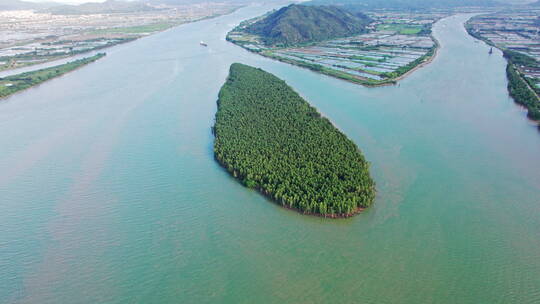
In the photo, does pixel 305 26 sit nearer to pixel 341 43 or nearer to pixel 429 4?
pixel 341 43

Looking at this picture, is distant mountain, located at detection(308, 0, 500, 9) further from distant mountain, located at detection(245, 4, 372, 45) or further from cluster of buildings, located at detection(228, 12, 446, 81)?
cluster of buildings, located at detection(228, 12, 446, 81)

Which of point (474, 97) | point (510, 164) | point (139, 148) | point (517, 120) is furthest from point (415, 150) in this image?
point (139, 148)

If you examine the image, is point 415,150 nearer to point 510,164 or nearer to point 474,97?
point 510,164

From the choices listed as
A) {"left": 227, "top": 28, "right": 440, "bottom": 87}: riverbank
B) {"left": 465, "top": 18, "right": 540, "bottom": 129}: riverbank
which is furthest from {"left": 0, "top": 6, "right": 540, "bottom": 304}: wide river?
{"left": 227, "top": 28, "right": 440, "bottom": 87}: riverbank

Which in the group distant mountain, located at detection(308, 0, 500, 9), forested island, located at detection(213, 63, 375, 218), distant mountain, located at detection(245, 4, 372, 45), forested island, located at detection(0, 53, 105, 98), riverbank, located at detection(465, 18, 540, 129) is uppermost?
distant mountain, located at detection(308, 0, 500, 9)

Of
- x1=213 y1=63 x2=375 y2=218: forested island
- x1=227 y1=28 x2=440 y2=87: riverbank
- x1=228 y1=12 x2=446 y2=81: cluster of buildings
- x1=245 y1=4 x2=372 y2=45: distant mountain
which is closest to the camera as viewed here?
x1=213 y1=63 x2=375 y2=218: forested island

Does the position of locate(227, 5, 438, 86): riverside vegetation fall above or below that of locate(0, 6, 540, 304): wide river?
above

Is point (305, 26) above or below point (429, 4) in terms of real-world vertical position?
below

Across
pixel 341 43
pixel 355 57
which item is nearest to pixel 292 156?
pixel 355 57
